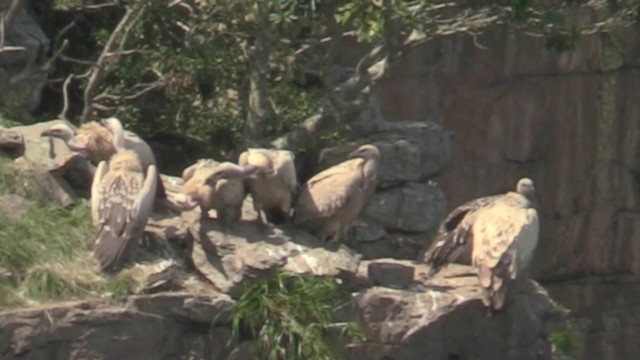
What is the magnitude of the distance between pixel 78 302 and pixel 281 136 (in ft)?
12.1

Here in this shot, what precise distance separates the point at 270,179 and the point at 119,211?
3.19 ft

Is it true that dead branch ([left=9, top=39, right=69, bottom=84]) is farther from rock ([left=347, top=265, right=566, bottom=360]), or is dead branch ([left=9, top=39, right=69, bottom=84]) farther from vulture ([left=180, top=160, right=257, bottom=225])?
rock ([left=347, top=265, right=566, bottom=360])

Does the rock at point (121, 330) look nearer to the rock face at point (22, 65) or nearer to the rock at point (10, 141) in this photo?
the rock at point (10, 141)

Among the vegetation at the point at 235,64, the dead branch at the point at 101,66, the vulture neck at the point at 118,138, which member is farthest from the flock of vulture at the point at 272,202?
the dead branch at the point at 101,66

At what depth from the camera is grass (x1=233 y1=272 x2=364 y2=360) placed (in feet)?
39.9

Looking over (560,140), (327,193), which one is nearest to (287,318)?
(327,193)

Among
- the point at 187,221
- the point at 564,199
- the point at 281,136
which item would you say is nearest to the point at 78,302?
the point at 187,221

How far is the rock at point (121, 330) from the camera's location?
11.7 meters

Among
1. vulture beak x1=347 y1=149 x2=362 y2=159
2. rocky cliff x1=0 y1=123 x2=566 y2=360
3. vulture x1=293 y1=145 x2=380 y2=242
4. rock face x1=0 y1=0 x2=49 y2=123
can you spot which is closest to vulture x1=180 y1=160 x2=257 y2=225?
rocky cliff x1=0 y1=123 x2=566 y2=360

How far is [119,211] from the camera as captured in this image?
1221cm

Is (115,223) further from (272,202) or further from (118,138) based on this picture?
(272,202)

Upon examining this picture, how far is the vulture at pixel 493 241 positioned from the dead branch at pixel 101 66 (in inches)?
109

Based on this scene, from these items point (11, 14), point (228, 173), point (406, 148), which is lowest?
point (406, 148)

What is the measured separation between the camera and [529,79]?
20.5 m
